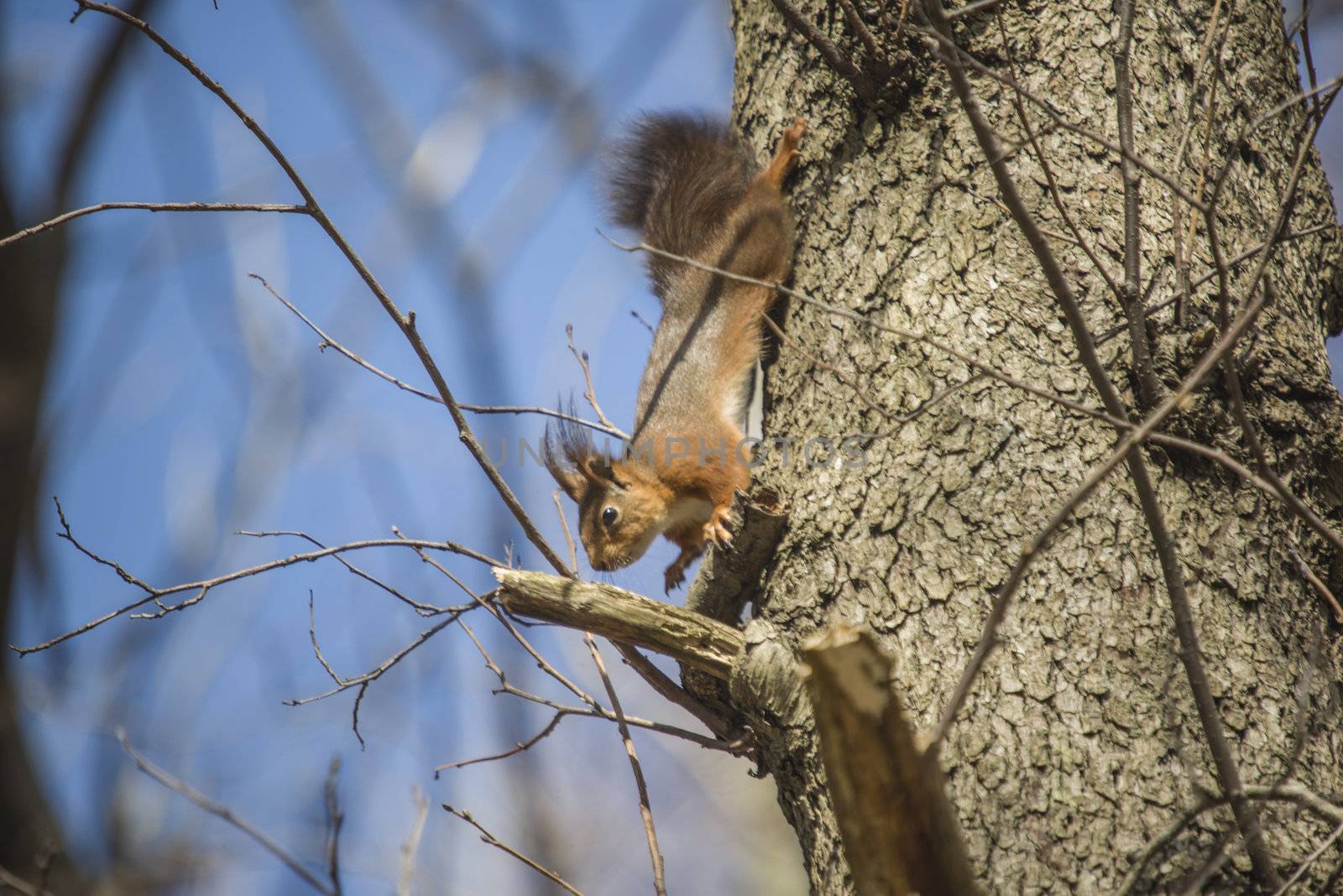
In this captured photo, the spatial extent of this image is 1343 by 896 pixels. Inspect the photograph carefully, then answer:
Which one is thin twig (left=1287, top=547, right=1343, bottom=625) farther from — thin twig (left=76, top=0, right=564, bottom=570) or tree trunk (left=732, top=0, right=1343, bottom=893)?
thin twig (left=76, top=0, right=564, bottom=570)

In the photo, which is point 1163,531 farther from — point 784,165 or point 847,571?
point 784,165

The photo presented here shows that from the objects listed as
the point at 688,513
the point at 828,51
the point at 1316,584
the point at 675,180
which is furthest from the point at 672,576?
the point at 1316,584

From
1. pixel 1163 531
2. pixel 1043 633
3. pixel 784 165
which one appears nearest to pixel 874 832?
pixel 1163 531

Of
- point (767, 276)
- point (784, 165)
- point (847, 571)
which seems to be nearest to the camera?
point (847, 571)

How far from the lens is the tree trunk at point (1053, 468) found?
4.87ft

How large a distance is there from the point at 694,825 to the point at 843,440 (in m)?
7.86

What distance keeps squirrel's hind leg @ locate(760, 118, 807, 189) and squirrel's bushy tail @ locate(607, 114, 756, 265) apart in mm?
439

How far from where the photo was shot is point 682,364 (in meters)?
3.42

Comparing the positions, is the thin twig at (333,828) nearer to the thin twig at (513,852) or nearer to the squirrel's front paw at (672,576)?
the thin twig at (513,852)

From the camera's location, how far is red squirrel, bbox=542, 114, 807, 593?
305 cm

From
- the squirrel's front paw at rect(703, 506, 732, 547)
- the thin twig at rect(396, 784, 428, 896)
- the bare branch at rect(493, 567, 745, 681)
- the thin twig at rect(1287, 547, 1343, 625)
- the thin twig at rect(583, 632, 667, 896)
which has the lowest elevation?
the thin twig at rect(396, 784, 428, 896)

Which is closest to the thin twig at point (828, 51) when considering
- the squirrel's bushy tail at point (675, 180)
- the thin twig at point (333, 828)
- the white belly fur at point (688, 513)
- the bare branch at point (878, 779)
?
the squirrel's bushy tail at point (675, 180)

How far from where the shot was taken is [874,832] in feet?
3.43

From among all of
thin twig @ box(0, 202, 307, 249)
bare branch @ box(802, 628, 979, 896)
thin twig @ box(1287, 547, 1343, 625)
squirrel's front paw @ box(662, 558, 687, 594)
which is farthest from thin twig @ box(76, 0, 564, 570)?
squirrel's front paw @ box(662, 558, 687, 594)
